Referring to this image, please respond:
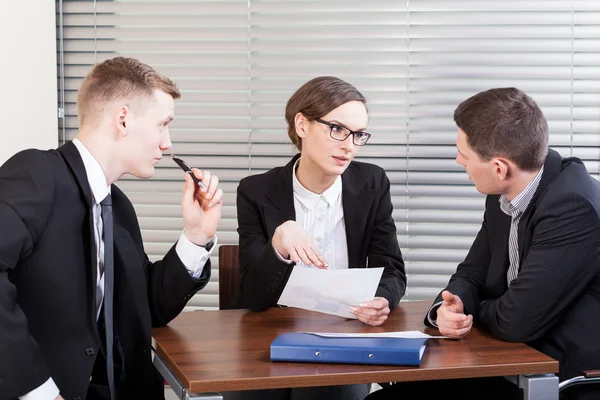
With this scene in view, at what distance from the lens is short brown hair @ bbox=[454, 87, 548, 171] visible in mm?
2410

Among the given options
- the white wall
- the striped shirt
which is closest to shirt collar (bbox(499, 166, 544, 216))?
the striped shirt

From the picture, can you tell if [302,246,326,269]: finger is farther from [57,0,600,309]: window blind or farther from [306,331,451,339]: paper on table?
[57,0,600,309]: window blind

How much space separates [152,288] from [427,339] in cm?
88

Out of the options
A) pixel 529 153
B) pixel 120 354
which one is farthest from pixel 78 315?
pixel 529 153

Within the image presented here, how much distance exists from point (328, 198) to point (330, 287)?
0.72 metres

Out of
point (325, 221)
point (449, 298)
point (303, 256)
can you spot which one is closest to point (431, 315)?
point (449, 298)

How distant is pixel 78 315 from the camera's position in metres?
2.13

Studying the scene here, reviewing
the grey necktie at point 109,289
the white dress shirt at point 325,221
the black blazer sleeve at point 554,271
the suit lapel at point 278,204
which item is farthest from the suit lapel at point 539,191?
the grey necktie at point 109,289

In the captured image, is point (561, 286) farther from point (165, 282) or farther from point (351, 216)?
point (165, 282)

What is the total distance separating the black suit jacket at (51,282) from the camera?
75.4 inches

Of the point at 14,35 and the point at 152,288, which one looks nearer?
the point at 152,288

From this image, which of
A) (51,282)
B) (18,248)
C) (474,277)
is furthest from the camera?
(474,277)

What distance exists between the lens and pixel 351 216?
9.93 ft

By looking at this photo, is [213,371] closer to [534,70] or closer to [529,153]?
[529,153]
